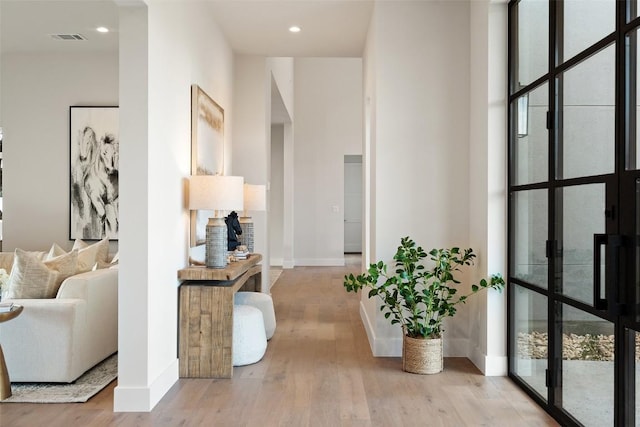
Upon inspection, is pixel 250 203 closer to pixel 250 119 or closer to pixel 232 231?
pixel 232 231

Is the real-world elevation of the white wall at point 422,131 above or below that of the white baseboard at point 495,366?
above

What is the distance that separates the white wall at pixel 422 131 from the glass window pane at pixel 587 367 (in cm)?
128

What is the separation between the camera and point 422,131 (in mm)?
3734

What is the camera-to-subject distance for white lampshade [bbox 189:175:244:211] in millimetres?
3334

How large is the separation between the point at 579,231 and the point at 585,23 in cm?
96

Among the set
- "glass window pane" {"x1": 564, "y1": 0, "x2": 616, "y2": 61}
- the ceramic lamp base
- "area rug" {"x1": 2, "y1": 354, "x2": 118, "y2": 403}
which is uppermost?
"glass window pane" {"x1": 564, "y1": 0, "x2": 616, "y2": 61}

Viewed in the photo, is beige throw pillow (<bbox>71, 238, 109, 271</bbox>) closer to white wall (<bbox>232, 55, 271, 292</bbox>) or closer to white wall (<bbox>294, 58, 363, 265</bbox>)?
white wall (<bbox>232, 55, 271, 292</bbox>)

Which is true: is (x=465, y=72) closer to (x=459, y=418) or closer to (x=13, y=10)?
(x=459, y=418)

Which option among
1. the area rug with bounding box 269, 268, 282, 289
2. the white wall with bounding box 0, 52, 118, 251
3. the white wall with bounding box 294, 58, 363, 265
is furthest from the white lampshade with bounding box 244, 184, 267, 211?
the white wall with bounding box 294, 58, 363, 265

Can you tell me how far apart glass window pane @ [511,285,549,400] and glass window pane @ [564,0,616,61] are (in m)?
1.29

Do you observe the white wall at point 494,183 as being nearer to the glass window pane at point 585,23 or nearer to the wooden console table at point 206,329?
the glass window pane at point 585,23

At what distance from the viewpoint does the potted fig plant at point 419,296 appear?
3.32 m

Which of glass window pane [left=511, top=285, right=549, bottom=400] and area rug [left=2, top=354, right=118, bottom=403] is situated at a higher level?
glass window pane [left=511, top=285, right=549, bottom=400]

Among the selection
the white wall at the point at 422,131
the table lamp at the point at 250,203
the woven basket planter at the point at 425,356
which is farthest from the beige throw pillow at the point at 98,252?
the woven basket planter at the point at 425,356
